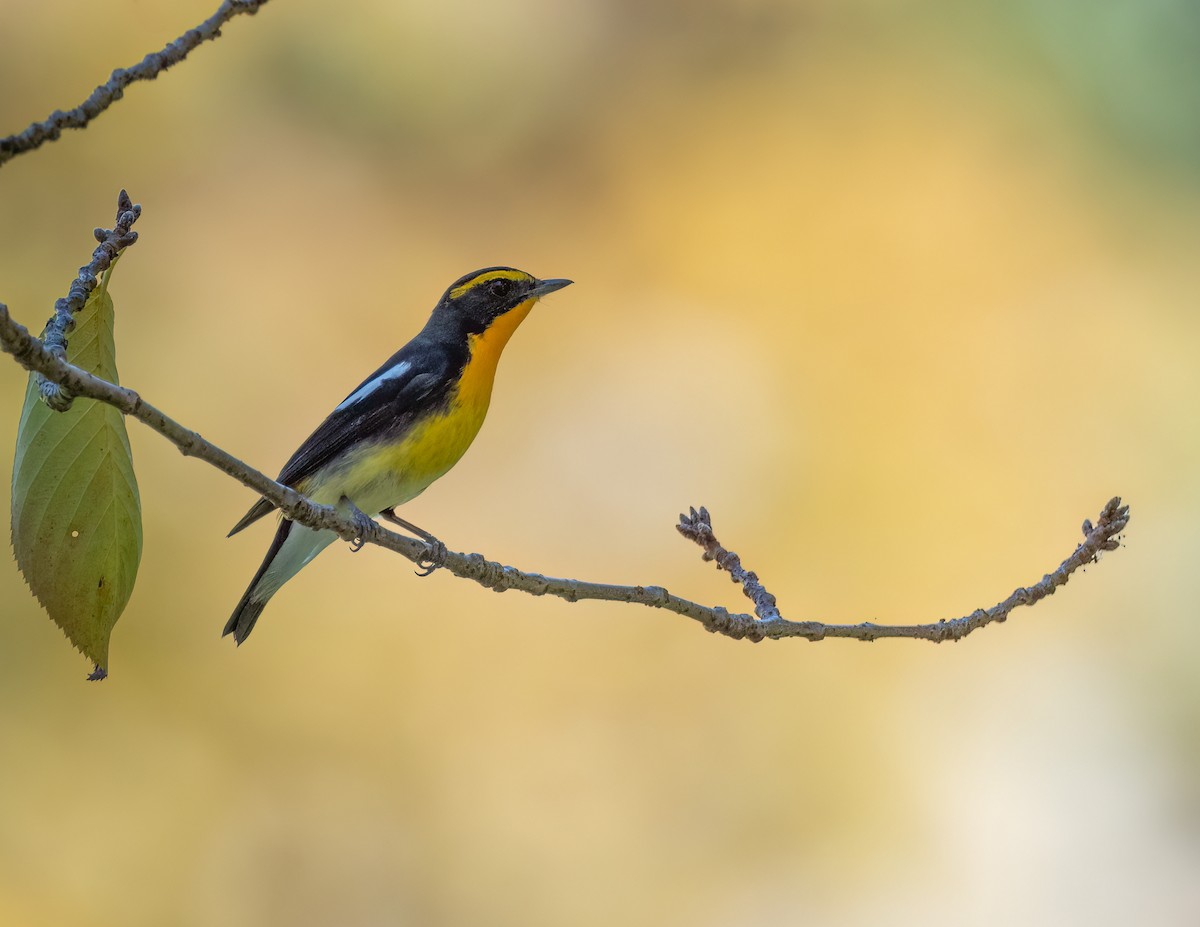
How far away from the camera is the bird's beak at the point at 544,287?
199 inches

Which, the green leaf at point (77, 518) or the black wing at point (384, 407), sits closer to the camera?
the green leaf at point (77, 518)

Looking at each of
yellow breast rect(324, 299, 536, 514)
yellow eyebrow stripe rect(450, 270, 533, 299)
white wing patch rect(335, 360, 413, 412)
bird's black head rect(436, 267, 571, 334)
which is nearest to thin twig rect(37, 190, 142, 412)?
yellow breast rect(324, 299, 536, 514)

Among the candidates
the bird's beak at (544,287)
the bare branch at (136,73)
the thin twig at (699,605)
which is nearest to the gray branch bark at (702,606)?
the thin twig at (699,605)

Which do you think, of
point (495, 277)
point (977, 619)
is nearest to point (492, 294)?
point (495, 277)

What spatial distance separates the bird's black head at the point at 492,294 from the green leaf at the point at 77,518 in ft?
8.35

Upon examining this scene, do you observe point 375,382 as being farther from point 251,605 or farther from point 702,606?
point 702,606

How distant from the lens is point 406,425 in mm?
4566

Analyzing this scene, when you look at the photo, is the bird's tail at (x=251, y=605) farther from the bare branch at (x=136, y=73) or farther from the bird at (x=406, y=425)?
the bare branch at (x=136, y=73)

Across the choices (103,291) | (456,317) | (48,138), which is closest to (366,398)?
(456,317)

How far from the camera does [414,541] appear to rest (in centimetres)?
365

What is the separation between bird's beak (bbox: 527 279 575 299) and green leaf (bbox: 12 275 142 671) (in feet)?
8.84

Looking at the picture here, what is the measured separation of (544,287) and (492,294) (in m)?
0.23

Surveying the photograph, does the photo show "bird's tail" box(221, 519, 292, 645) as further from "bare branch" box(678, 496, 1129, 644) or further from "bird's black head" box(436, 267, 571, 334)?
"bare branch" box(678, 496, 1129, 644)

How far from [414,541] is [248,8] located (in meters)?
1.83
